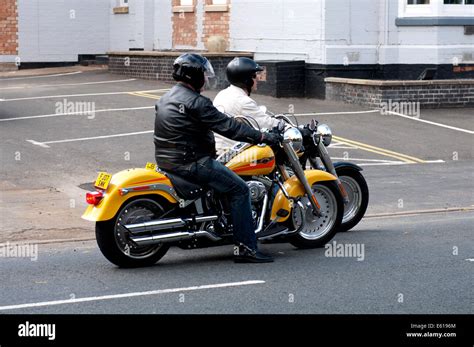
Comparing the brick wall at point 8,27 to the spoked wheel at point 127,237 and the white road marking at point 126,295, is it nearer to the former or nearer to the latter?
the spoked wheel at point 127,237

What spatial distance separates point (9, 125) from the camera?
787 inches

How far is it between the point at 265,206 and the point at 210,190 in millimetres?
673

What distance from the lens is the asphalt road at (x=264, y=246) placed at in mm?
8336

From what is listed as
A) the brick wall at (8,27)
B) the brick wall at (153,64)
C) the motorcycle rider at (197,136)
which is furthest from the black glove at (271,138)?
the brick wall at (8,27)

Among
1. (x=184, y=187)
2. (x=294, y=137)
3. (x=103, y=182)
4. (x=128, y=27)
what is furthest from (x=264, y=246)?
(x=128, y=27)

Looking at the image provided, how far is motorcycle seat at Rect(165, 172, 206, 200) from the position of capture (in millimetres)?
9477

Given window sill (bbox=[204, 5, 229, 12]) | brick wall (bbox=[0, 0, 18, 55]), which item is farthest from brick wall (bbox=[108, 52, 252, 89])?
brick wall (bbox=[0, 0, 18, 55])

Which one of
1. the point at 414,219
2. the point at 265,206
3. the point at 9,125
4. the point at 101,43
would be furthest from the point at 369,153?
the point at 101,43

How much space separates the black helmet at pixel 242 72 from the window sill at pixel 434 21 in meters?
15.4

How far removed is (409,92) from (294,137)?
45.1 ft

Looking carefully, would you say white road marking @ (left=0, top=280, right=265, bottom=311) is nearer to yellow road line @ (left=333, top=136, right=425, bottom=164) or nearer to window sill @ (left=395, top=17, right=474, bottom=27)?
yellow road line @ (left=333, top=136, right=425, bottom=164)

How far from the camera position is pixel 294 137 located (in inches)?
396

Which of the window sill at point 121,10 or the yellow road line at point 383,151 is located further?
the window sill at point 121,10
